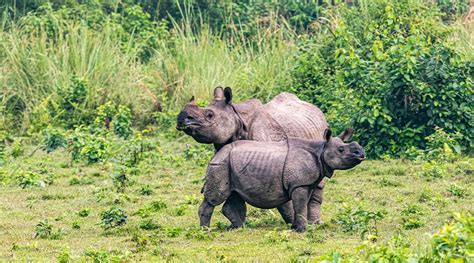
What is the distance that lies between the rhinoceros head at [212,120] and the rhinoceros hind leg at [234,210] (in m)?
0.58

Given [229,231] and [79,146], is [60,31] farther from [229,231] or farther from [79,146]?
[229,231]

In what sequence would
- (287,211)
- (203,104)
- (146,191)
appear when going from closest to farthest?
(287,211) < (146,191) < (203,104)

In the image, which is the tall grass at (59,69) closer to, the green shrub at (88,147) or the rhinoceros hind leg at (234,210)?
the green shrub at (88,147)

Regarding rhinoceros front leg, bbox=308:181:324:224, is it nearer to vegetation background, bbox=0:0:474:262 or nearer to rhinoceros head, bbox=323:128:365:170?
vegetation background, bbox=0:0:474:262

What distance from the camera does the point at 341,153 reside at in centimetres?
1067

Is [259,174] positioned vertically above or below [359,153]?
below

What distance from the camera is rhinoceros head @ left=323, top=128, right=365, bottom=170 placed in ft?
34.8

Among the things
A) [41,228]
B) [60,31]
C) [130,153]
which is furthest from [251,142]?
[60,31]

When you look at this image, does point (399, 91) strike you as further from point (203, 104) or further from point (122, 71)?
point (122, 71)

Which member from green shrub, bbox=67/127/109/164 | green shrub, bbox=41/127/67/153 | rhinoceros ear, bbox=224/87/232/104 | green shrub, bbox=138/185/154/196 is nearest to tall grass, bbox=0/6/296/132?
green shrub, bbox=41/127/67/153

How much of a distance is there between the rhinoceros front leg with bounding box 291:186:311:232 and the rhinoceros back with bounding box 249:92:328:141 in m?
1.01

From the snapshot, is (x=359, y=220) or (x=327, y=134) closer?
(x=359, y=220)

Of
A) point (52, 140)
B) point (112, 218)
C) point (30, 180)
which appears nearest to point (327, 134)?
point (112, 218)

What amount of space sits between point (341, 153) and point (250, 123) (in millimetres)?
1316
